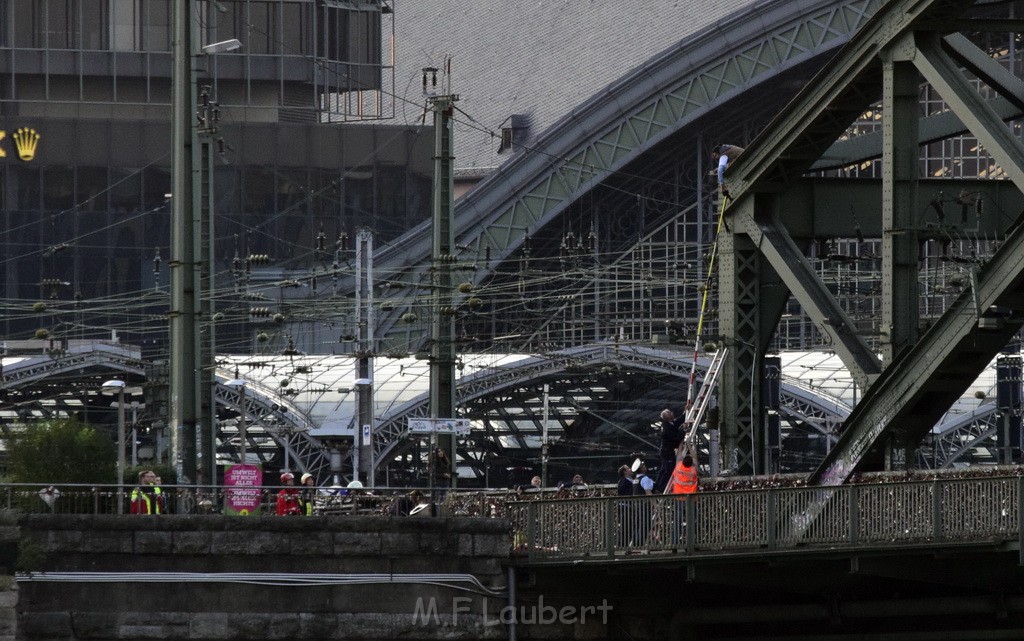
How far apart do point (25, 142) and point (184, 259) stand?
56280 mm

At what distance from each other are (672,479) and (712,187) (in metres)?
54.9

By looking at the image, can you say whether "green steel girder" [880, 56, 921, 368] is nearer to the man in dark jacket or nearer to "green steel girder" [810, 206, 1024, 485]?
"green steel girder" [810, 206, 1024, 485]

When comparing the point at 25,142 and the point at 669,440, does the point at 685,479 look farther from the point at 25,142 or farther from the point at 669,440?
the point at 25,142

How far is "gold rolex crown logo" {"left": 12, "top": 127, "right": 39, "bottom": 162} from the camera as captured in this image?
89250 millimetres

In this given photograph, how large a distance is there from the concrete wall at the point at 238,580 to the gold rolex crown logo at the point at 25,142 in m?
63.1

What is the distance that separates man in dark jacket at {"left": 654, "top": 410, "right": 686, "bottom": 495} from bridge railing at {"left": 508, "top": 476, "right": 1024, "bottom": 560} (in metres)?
1.45

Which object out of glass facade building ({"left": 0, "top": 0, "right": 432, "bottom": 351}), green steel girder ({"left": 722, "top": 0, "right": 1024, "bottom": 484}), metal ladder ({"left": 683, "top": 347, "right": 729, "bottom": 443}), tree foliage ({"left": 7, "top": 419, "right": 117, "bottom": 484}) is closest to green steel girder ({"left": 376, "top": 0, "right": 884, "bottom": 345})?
glass facade building ({"left": 0, "top": 0, "right": 432, "bottom": 351})

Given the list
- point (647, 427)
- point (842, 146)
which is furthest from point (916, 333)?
point (647, 427)

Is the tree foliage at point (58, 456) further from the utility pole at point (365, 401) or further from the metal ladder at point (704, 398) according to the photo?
the utility pole at point (365, 401)

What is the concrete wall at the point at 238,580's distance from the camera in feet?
92.3

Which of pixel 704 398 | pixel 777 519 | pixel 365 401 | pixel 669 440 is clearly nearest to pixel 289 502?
pixel 669 440

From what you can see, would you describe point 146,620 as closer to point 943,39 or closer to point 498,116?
point 943,39

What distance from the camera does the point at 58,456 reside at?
31500 mm

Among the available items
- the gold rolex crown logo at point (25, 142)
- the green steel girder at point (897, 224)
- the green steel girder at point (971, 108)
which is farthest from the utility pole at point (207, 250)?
the gold rolex crown logo at point (25, 142)
